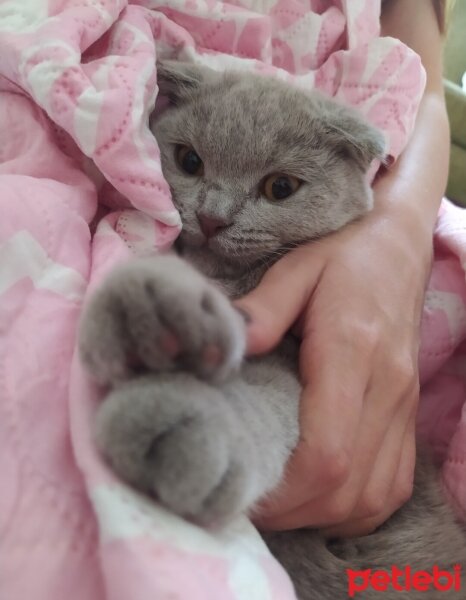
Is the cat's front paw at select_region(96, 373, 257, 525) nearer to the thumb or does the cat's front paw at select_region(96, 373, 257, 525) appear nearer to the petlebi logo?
the thumb

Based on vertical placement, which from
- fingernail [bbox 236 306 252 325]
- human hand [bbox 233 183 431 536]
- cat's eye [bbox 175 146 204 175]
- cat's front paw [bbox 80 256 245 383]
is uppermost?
cat's front paw [bbox 80 256 245 383]

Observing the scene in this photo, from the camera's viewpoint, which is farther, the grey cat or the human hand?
the human hand

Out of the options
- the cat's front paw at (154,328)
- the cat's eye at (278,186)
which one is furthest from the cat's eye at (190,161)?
the cat's front paw at (154,328)

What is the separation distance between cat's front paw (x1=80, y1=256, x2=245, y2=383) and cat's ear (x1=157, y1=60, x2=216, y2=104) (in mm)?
549

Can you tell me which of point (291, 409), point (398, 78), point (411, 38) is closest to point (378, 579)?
point (291, 409)

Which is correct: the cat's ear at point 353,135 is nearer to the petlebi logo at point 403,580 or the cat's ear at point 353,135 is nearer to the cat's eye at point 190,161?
the cat's eye at point 190,161

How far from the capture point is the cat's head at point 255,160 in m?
0.90

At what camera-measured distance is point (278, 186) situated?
95cm

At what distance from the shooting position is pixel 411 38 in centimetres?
143

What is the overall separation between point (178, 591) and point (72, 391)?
0.20m

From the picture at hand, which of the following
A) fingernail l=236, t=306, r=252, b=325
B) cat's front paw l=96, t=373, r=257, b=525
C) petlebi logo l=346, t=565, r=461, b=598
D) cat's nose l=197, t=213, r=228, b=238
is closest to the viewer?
cat's front paw l=96, t=373, r=257, b=525

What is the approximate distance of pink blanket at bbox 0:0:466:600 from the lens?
0.46m

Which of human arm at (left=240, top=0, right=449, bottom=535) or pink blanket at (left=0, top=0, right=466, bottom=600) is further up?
pink blanket at (left=0, top=0, right=466, bottom=600)

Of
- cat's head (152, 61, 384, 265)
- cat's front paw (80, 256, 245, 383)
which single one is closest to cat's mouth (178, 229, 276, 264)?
cat's head (152, 61, 384, 265)
